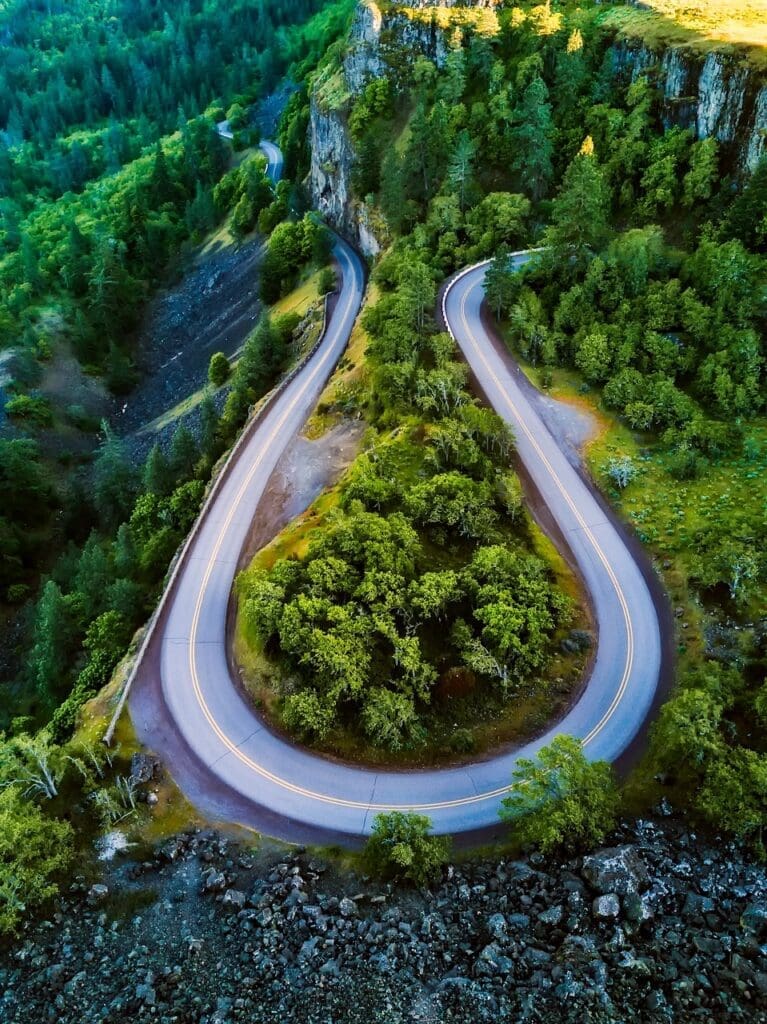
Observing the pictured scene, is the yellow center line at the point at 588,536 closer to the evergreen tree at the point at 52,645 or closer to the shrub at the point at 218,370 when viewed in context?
the shrub at the point at 218,370

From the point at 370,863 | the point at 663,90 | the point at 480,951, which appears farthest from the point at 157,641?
the point at 663,90

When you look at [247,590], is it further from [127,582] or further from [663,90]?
[663,90]

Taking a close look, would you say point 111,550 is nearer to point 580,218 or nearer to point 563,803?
point 563,803

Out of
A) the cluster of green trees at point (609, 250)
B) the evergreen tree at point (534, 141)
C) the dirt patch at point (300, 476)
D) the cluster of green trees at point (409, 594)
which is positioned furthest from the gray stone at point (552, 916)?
the evergreen tree at point (534, 141)

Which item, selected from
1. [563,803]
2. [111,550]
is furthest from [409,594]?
[111,550]

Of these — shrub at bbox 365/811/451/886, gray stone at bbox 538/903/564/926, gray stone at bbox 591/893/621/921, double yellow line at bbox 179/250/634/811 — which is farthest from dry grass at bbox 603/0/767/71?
gray stone at bbox 538/903/564/926

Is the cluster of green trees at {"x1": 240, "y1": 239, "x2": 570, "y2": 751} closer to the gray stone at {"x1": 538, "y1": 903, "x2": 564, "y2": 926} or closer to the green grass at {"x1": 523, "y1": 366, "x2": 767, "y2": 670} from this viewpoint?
the green grass at {"x1": 523, "y1": 366, "x2": 767, "y2": 670}
